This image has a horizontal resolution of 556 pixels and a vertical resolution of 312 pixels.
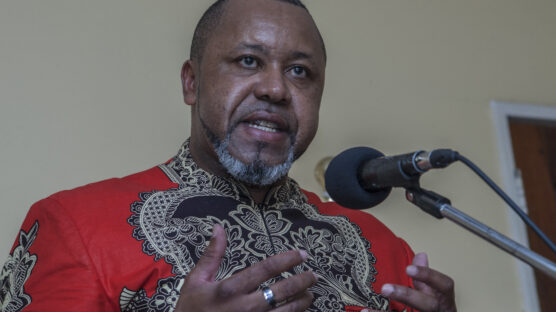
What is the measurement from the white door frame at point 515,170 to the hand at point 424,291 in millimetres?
1350

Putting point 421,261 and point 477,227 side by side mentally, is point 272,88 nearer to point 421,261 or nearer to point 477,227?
point 421,261

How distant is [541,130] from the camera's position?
2902mm

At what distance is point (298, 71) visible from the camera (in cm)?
166

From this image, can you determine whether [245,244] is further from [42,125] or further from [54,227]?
[42,125]

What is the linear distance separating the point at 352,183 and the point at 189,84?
803 millimetres

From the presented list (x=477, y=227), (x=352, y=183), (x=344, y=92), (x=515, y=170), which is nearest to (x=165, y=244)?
(x=352, y=183)

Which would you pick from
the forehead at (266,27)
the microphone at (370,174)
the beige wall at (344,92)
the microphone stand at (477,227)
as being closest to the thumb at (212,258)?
the microphone at (370,174)

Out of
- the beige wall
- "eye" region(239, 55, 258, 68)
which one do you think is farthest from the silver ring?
the beige wall

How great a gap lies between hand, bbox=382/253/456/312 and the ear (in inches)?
30.0

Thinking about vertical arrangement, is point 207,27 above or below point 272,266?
above

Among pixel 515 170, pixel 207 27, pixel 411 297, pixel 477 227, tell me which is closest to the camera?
pixel 477 227

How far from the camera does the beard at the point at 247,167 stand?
1.55 metres

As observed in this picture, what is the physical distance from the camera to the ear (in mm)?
1747

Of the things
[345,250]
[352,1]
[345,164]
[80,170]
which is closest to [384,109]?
[352,1]
